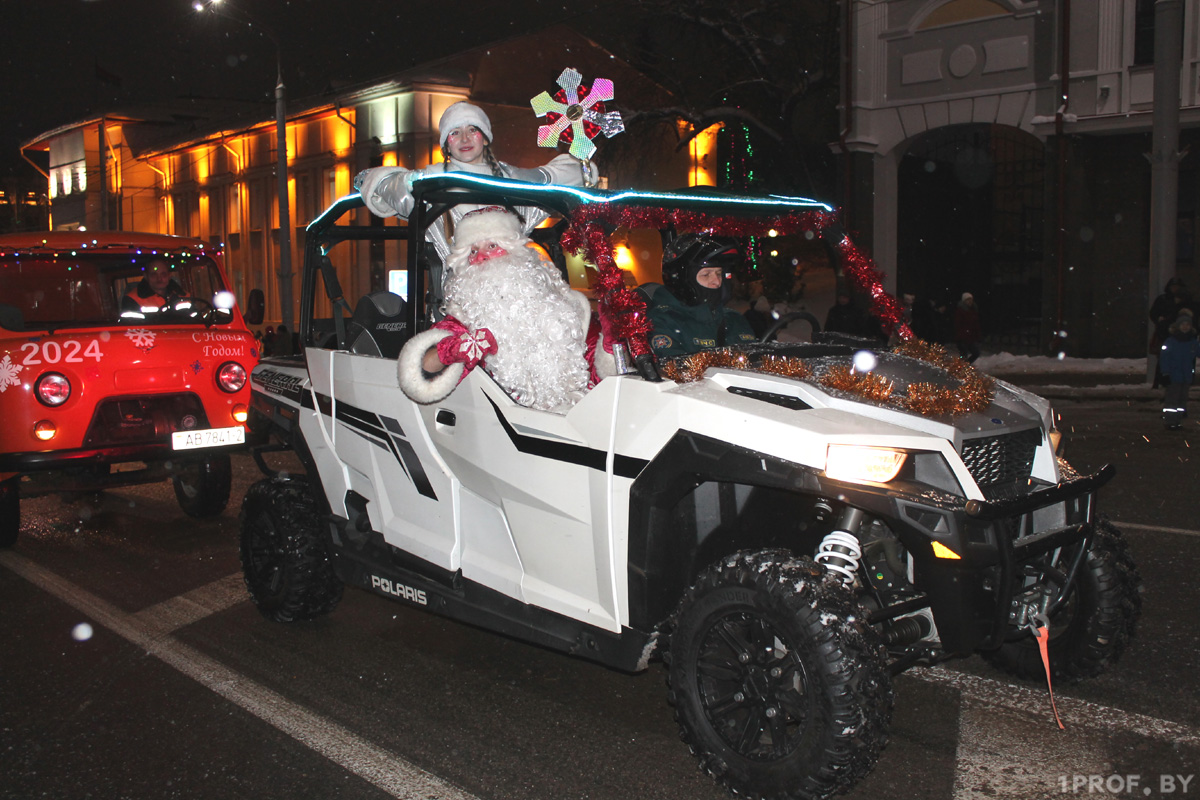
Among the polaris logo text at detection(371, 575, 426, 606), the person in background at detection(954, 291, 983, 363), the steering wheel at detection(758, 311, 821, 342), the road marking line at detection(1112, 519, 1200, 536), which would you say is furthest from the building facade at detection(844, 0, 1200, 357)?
the polaris logo text at detection(371, 575, 426, 606)

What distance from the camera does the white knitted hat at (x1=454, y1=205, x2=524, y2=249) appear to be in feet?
13.8

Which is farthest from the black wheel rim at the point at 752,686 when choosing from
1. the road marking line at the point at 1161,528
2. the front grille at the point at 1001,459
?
the road marking line at the point at 1161,528

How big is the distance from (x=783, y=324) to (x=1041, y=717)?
5.90 feet

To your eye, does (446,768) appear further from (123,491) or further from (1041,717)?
(123,491)

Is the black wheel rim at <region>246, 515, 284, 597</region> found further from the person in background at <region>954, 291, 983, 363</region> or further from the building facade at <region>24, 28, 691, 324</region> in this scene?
the building facade at <region>24, 28, 691, 324</region>

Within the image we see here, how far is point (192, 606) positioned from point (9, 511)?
2479 mm

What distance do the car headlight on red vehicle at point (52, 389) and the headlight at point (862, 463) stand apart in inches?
233

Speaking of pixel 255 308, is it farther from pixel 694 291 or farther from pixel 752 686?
pixel 752 686

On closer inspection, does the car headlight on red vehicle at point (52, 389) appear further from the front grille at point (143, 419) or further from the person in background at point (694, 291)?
the person in background at point (694, 291)

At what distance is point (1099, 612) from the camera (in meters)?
3.74

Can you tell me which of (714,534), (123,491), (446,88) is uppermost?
(446,88)

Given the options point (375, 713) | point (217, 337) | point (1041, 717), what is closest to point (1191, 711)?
point (1041, 717)

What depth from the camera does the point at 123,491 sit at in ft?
30.6

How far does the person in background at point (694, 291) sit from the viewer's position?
4273 millimetres
